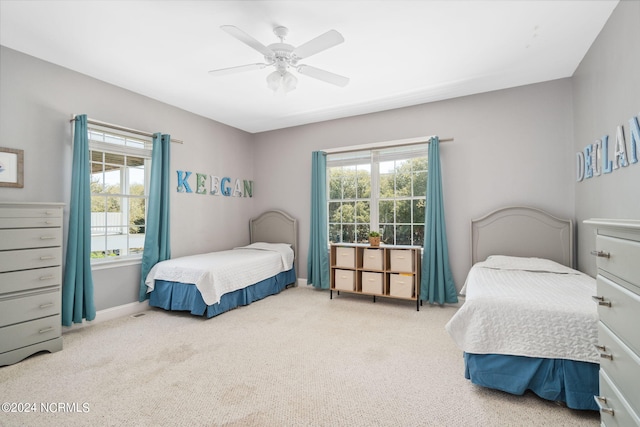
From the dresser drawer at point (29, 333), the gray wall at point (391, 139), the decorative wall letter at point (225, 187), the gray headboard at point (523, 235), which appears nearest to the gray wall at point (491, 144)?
the gray wall at point (391, 139)

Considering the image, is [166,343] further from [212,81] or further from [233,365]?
[212,81]

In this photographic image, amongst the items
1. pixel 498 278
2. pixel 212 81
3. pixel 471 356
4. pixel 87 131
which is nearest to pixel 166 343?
pixel 87 131

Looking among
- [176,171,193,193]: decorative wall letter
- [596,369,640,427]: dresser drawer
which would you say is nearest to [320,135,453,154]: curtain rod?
[176,171,193,193]: decorative wall letter

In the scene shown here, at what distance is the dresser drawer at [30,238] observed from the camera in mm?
2388

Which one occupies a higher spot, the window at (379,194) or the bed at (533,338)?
the window at (379,194)

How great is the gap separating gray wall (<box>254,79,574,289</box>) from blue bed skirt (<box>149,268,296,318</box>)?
2.71m

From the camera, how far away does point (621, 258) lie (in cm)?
115

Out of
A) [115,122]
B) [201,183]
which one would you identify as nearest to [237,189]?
[201,183]

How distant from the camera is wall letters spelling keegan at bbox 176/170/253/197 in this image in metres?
4.38

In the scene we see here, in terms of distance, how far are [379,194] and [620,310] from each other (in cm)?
354

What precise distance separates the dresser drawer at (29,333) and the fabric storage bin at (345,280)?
3.09m

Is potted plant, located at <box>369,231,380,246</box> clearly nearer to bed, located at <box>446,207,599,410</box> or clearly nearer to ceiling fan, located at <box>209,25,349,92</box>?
bed, located at <box>446,207,599,410</box>

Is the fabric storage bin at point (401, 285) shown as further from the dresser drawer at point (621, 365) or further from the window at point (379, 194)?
the dresser drawer at point (621, 365)

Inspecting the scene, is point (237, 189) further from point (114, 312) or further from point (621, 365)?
point (621, 365)
